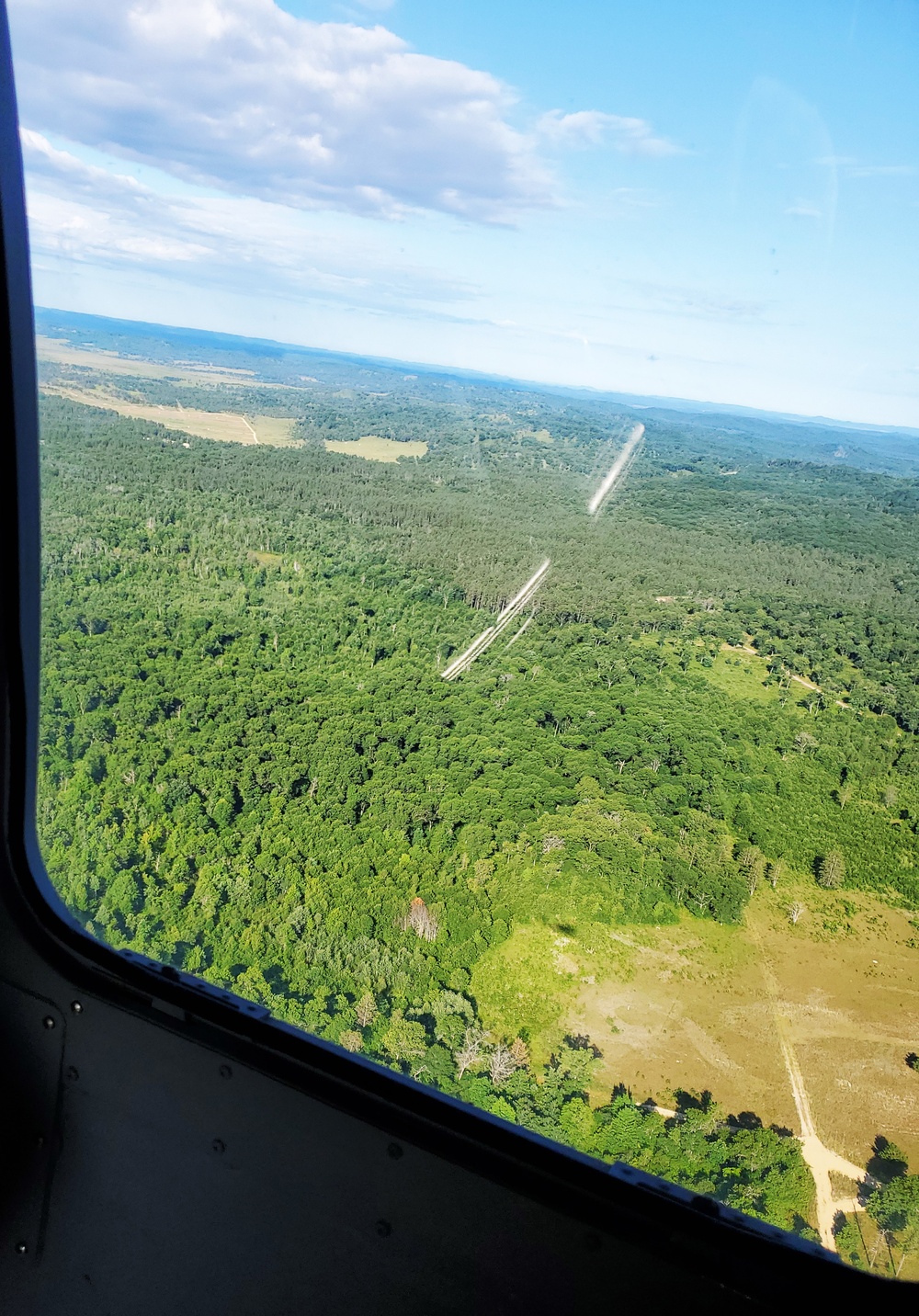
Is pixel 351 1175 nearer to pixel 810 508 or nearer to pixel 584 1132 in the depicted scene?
pixel 584 1132

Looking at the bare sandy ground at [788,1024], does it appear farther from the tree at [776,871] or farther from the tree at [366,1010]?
the tree at [366,1010]

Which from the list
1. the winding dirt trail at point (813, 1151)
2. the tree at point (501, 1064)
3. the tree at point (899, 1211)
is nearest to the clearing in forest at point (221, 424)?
the tree at point (501, 1064)

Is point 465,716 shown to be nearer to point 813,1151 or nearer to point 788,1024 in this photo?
point 788,1024

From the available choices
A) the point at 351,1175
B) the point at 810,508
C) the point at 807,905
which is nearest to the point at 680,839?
the point at 807,905

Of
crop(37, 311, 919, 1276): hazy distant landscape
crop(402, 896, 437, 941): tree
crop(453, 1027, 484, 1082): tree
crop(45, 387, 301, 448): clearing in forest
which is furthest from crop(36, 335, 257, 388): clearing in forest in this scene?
crop(402, 896, 437, 941): tree

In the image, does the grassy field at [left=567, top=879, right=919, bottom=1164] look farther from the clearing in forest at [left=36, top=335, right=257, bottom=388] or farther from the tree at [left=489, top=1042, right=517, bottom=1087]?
the clearing in forest at [left=36, top=335, right=257, bottom=388]
